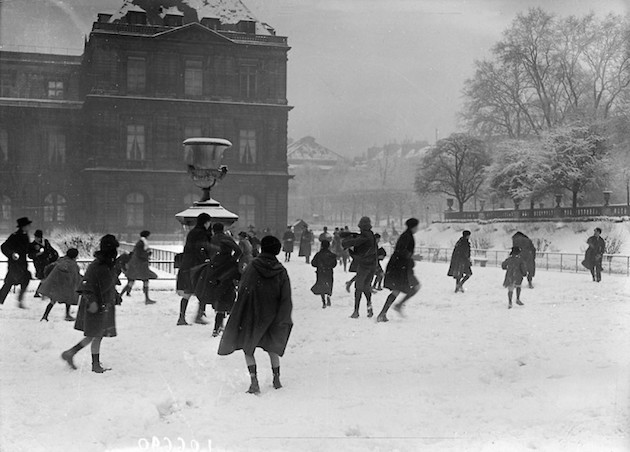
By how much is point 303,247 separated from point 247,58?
59.0ft

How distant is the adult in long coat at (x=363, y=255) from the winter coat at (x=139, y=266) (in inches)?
150

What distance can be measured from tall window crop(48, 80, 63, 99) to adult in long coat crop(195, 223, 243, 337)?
3416 centimetres

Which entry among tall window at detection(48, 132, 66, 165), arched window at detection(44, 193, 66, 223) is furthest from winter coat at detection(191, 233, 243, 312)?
tall window at detection(48, 132, 66, 165)

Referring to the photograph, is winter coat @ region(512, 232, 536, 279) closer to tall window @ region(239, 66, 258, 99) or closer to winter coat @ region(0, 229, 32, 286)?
winter coat @ region(0, 229, 32, 286)

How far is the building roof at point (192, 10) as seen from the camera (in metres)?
29.7

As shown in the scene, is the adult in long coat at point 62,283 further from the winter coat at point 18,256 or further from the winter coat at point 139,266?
the winter coat at point 139,266

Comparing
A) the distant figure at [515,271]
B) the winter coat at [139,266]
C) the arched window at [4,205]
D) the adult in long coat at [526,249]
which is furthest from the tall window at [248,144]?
Result: the distant figure at [515,271]

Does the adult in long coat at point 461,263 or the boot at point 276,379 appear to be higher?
the adult in long coat at point 461,263

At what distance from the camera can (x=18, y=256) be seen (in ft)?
34.6

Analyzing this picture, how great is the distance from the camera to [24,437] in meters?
5.06

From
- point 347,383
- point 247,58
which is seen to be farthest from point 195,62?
point 347,383

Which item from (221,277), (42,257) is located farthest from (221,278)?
(42,257)

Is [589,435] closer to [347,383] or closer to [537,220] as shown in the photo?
[347,383]

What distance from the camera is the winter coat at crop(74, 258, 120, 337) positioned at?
7109 millimetres
